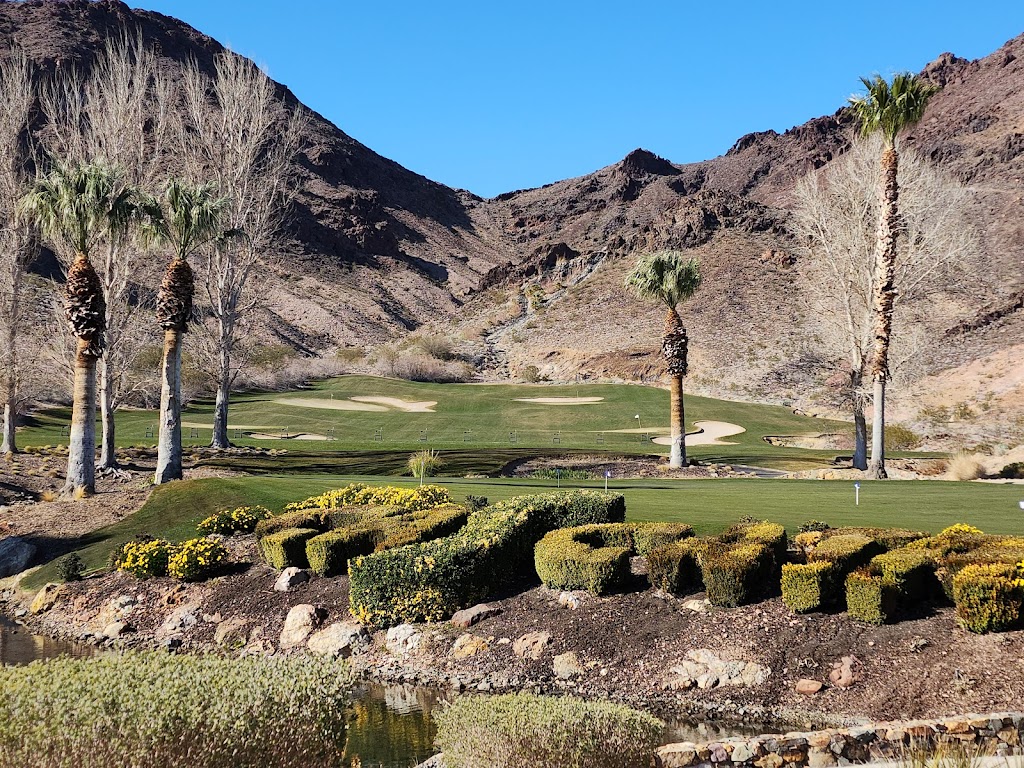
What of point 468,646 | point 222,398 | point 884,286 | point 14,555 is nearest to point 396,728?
point 468,646

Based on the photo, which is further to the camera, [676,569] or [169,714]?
[676,569]

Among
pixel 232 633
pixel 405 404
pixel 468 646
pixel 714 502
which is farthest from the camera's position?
pixel 405 404

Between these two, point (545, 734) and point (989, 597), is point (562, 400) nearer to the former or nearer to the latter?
point (989, 597)

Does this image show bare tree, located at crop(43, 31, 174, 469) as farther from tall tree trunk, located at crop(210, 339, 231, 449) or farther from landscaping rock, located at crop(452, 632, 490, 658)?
landscaping rock, located at crop(452, 632, 490, 658)

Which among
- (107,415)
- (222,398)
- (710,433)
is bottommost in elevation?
(710,433)

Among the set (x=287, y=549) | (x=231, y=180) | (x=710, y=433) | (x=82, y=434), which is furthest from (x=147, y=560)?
(x=710, y=433)

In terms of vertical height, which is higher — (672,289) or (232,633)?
(672,289)

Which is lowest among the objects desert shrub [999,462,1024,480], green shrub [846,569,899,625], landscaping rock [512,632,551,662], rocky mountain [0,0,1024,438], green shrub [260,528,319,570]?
landscaping rock [512,632,551,662]

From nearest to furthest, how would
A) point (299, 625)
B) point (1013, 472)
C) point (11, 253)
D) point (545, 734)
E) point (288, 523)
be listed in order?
point (545, 734) < point (299, 625) < point (288, 523) < point (1013, 472) < point (11, 253)

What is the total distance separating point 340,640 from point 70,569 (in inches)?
282

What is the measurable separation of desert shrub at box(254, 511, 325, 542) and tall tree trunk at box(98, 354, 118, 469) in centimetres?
1356

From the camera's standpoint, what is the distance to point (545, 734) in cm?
712

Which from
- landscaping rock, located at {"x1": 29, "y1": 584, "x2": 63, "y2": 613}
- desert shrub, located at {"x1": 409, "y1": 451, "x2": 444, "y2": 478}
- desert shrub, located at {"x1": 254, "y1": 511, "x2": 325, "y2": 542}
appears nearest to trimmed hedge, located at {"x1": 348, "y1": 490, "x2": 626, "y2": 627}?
desert shrub, located at {"x1": 254, "y1": 511, "x2": 325, "y2": 542}

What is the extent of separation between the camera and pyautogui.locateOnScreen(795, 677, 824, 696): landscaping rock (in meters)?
10.3
